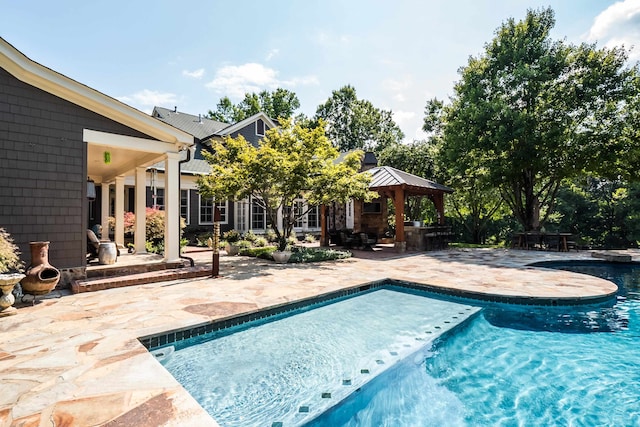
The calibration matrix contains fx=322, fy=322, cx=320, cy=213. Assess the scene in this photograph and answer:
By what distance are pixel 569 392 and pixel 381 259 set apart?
7497mm

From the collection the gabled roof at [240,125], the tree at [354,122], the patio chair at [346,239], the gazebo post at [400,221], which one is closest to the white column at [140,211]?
the patio chair at [346,239]

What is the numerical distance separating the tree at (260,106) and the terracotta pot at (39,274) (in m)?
29.0

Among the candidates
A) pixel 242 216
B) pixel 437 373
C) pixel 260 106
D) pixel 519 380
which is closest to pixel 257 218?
pixel 242 216

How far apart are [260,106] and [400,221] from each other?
25.0 meters

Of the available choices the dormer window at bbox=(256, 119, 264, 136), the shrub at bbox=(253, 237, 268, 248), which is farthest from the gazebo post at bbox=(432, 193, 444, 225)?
the dormer window at bbox=(256, 119, 264, 136)

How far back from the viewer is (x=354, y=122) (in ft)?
118

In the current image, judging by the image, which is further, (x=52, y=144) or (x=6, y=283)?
(x=52, y=144)

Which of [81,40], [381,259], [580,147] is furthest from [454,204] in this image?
[81,40]

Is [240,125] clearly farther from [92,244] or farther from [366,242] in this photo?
[92,244]

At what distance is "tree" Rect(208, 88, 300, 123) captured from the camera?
33.1 metres

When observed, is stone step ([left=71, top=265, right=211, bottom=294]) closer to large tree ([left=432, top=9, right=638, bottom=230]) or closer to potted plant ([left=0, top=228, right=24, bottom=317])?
potted plant ([left=0, top=228, right=24, bottom=317])

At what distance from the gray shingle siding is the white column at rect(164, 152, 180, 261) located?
5.09ft

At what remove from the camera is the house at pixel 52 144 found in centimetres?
564

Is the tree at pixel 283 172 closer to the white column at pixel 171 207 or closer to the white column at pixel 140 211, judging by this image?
the white column at pixel 140 211
